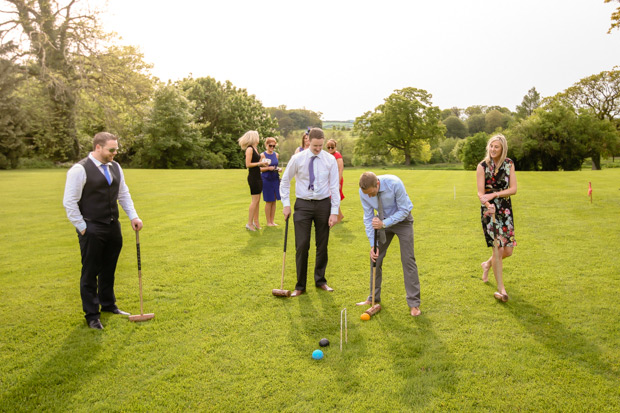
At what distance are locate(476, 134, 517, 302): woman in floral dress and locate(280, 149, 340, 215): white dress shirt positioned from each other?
2.14 metres

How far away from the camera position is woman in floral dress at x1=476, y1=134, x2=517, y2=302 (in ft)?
20.1

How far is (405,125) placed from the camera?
221ft

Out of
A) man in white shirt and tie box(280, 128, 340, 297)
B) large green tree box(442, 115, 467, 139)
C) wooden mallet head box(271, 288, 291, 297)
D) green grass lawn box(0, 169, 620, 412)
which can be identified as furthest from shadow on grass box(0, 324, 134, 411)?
large green tree box(442, 115, 467, 139)

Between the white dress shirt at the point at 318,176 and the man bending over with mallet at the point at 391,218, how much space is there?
970mm

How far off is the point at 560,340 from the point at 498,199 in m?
2.09

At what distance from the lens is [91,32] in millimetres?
34156

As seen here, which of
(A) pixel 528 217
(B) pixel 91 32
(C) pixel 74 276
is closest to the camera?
(C) pixel 74 276

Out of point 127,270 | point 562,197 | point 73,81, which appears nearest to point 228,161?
point 73,81

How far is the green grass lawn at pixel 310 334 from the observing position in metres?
4.03

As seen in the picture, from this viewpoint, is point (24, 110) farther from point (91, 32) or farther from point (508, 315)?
point (508, 315)

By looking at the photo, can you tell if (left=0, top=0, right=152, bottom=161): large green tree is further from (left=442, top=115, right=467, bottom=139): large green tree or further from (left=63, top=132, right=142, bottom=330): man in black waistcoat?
(left=442, top=115, right=467, bottom=139): large green tree

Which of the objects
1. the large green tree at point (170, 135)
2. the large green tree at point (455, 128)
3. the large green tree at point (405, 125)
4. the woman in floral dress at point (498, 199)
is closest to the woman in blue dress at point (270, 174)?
the woman in floral dress at point (498, 199)

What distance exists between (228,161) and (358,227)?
46.9 metres

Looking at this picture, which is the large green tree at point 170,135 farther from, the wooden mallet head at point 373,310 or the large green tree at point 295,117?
the large green tree at point 295,117
